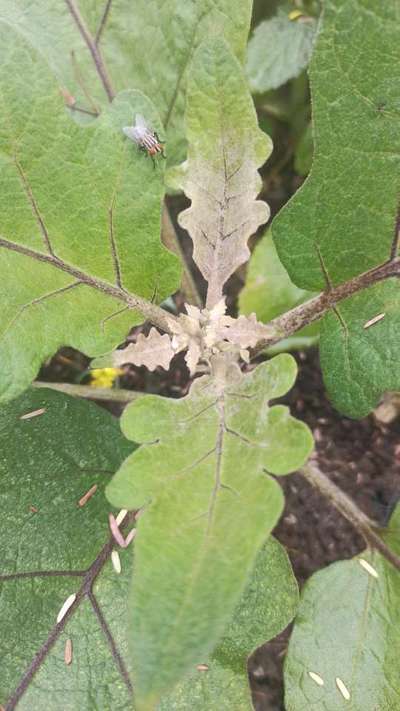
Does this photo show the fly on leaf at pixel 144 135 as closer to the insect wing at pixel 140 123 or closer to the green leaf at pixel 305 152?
the insect wing at pixel 140 123

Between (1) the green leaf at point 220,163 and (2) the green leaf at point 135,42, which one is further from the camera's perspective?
(2) the green leaf at point 135,42

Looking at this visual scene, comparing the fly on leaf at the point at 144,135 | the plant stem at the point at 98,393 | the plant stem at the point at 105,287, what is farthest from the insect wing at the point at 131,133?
the plant stem at the point at 98,393

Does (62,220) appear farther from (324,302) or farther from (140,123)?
(324,302)

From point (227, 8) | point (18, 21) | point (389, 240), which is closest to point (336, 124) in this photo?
point (389, 240)

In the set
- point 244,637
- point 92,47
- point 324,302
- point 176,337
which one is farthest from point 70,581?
point 92,47

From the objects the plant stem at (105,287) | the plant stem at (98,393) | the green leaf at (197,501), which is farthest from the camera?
the plant stem at (98,393)

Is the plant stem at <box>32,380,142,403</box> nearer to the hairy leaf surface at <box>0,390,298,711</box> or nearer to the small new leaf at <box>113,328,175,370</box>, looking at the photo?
the hairy leaf surface at <box>0,390,298,711</box>

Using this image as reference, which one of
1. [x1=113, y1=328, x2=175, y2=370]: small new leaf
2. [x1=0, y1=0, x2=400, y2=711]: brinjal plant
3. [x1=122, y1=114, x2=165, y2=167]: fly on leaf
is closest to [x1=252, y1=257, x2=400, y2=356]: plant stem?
[x1=0, y1=0, x2=400, y2=711]: brinjal plant
